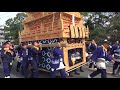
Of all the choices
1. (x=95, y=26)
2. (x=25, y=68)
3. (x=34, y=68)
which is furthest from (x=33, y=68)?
(x=95, y=26)

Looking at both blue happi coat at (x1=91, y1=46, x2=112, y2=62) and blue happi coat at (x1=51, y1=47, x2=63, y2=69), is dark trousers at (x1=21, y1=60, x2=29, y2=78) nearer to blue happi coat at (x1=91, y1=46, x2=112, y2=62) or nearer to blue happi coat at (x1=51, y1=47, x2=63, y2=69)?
blue happi coat at (x1=51, y1=47, x2=63, y2=69)

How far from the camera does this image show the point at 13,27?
20.4ft

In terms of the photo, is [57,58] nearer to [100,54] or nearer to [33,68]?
[33,68]

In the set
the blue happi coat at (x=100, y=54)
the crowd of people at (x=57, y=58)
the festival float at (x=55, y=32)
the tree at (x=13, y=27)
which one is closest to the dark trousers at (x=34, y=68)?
the crowd of people at (x=57, y=58)

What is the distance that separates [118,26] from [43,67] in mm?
3450

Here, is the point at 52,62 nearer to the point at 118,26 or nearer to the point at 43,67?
the point at 43,67

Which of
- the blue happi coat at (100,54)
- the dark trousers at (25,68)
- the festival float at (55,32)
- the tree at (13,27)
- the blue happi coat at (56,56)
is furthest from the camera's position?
the tree at (13,27)

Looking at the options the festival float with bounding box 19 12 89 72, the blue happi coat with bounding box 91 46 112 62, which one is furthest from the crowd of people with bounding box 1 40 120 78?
the festival float with bounding box 19 12 89 72

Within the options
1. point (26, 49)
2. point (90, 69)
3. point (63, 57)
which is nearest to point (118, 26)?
point (90, 69)

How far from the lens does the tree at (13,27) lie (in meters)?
6.03

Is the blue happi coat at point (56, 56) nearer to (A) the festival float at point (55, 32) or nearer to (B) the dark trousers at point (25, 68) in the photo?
(A) the festival float at point (55, 32)

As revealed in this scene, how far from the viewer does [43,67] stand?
239 inches

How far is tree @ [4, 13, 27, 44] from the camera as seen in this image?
6028 mm
